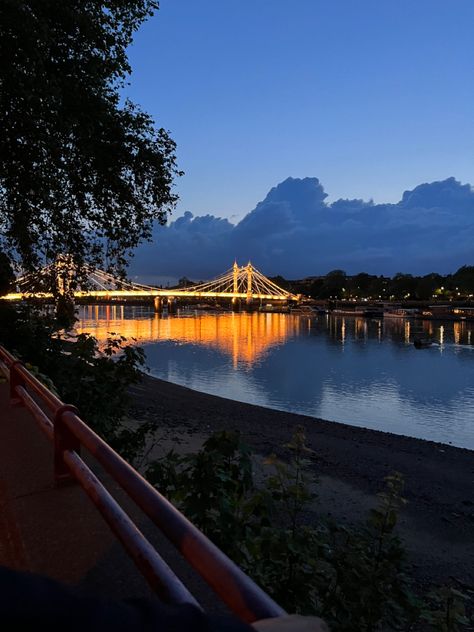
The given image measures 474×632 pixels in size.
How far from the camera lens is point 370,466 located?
13.5m

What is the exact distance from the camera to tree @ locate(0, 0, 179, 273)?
767 centimetres

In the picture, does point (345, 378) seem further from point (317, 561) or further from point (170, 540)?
point (170, 540)

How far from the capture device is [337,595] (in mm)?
3623

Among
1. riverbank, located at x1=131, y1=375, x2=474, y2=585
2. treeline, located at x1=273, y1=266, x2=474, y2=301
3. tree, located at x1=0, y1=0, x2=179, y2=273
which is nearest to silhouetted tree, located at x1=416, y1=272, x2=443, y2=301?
treeline, located at x1=273, y1=266, x2=474, y2=301

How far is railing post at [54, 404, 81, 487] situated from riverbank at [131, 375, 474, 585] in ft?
15.2

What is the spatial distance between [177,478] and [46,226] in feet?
24.3

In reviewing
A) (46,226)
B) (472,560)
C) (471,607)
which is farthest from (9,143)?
(472,560)

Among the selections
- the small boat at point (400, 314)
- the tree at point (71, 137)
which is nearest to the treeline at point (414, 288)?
the small boat at point (400, 314)

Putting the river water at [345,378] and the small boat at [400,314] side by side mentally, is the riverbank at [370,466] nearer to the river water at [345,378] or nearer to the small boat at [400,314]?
the river water at [345,378]

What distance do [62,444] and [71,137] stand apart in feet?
23.8

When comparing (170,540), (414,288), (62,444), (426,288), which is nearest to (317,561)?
(62,444)

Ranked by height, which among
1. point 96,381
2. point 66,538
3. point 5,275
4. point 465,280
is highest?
point 465,280

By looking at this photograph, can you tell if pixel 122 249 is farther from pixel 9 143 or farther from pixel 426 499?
pixel 426 499

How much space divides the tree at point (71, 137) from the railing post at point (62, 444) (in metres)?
5.55
